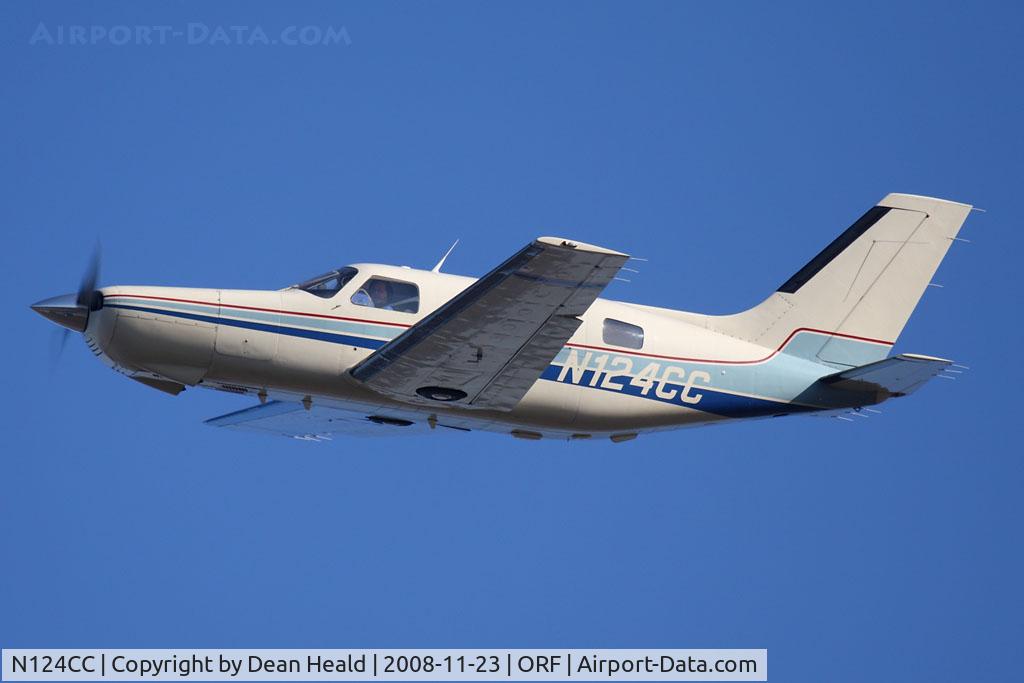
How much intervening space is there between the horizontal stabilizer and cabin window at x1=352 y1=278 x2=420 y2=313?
7077 millimetres

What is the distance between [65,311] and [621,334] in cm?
876

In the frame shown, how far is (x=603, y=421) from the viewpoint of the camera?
887 inches

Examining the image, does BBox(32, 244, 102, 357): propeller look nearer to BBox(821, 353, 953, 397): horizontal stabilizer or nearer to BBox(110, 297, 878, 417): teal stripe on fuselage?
BBox(110, 297, 878, 417): teal stripe on fuselage

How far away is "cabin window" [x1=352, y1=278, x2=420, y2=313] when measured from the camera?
21531 mm

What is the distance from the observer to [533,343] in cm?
2034

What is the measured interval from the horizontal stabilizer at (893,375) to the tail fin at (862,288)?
47.5 inches

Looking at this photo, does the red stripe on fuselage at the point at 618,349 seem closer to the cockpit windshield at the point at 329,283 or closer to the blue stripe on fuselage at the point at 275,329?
the blue stripe on fuselage at the point at 275,329

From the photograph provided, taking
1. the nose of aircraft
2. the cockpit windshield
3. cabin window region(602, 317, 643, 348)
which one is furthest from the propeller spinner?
cabin window region(602, 317, 643, 348)

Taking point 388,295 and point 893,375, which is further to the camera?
point 893,375

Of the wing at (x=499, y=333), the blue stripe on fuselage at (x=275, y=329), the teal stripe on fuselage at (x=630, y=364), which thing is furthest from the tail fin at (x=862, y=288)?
the blue stripe on fuselage at (x=275, y=329)

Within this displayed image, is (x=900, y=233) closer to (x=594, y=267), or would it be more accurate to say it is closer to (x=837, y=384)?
(x=837, y=384)

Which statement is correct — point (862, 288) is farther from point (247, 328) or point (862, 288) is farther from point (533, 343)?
point (247, 328)

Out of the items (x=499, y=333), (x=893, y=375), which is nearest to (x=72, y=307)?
(x=499, y=333)

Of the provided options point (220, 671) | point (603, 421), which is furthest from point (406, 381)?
point (220, 671)
